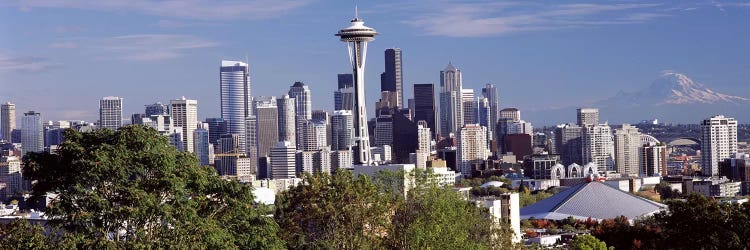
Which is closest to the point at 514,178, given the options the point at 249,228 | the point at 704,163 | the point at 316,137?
the point at 704,163

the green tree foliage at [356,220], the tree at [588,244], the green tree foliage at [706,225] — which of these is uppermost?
the green tree foliage at [356,220]

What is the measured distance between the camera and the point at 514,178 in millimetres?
130625

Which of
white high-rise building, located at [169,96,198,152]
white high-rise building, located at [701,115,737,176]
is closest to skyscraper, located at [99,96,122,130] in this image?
white high-rise building, located at [169,96,198,152]

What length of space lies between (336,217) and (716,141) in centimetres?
13958

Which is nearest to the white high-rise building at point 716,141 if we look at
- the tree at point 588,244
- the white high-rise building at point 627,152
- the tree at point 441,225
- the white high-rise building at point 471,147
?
the white high-rise building at point 627,152

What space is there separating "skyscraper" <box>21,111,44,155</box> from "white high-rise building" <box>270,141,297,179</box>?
26.6 metres

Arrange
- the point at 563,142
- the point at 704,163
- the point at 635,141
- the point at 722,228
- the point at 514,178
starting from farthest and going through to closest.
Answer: the point at 563,142 < the point at 635,141 < the point at 704,163 < the point at 514,178 < the point at 722,228

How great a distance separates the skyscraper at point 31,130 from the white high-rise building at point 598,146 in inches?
2641

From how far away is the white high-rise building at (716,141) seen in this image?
15700 centimetres

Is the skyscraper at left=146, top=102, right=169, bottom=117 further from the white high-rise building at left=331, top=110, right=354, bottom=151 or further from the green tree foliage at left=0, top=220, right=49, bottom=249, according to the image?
the green tree foliage at left=0, top=220, right=49, bottom=249

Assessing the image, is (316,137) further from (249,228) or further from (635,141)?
(249,228)

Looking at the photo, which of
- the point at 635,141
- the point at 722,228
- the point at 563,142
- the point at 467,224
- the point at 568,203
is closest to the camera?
the point at 467,224

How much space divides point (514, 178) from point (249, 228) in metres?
109

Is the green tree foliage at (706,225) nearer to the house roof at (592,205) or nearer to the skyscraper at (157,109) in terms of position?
the house roof at (592,205)
